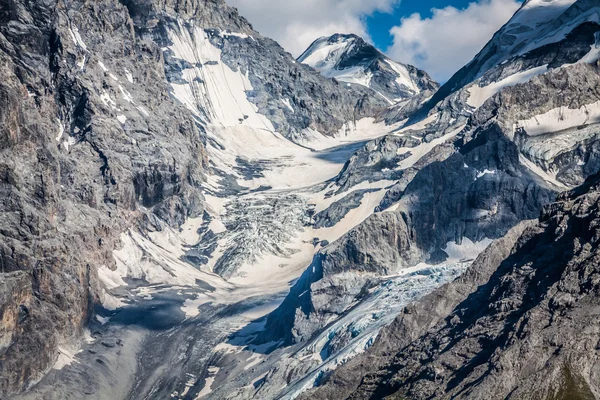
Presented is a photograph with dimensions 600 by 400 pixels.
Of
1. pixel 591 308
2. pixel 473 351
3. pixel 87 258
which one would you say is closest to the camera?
pixel 591 308

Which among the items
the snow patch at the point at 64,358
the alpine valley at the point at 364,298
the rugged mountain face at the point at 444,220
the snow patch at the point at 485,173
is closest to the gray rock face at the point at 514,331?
the alpine valley at the point at 364,298

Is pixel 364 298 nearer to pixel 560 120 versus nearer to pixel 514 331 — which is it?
pixel 560 120

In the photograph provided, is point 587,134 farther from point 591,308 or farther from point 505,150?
point 591,308

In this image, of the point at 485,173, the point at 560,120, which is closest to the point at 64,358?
the point at 485,173

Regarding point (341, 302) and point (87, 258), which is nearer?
point (341, 302)

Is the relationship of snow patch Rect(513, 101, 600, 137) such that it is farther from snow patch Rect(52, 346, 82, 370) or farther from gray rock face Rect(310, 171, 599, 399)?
gray rock face Rect(310, 171, 599, 399)

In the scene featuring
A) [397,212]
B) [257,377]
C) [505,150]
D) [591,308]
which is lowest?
[257,377]

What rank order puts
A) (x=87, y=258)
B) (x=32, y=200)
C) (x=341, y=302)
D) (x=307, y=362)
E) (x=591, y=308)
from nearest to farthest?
(x=591, y=308) → (x=307, y=362) → (x=341, y=302) → (x=32, y=200) → (x=87, y=258)

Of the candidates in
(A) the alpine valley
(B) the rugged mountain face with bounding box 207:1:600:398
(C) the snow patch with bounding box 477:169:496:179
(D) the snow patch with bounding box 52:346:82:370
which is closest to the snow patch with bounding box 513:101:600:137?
(B) the rugged mountain face with bounding box 207:1:600:398

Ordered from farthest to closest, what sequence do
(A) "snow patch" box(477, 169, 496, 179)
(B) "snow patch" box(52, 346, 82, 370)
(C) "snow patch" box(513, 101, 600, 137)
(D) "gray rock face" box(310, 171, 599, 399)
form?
1. (C) "snow patch" box(513, 101, 600, 137)
2. (A) "snow patch" box(477, 169, 496, 179)
3. (B) "snow patch" box(52, 346, 82, 370)
4. (D) "gray rock face" box(310, 171, 599, 399)

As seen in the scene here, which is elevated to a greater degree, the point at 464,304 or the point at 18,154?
the point at 18,154

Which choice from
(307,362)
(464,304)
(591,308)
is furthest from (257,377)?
(591,308)
